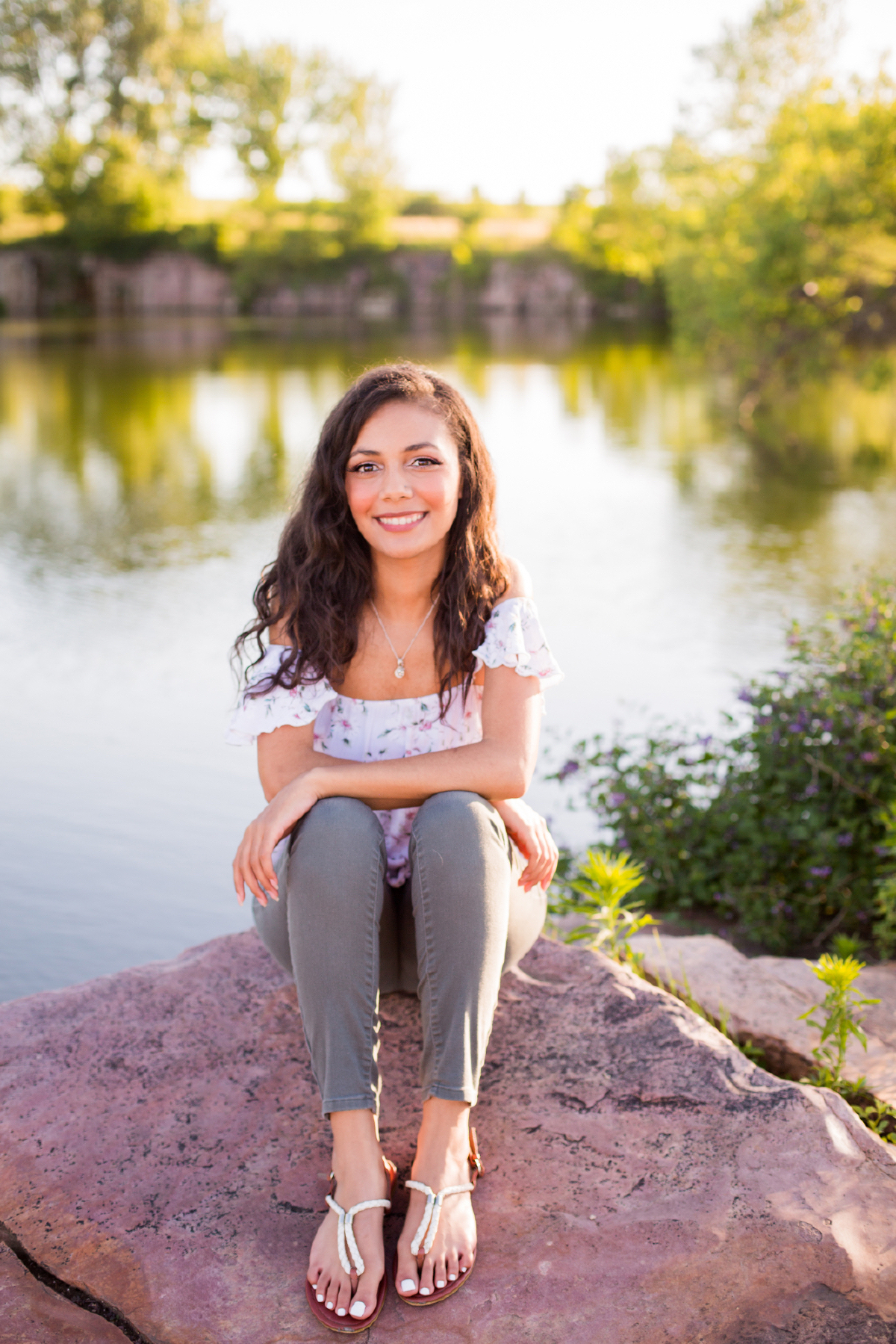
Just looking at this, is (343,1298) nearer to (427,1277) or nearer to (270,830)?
(427,1277)

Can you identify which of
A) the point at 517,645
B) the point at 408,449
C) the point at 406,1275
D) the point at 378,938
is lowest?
the point at 406,1275

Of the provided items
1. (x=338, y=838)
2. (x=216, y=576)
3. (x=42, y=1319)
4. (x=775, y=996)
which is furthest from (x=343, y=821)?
(x=216, y=576)

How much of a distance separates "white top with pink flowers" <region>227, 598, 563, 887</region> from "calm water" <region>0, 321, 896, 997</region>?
2.63 ft

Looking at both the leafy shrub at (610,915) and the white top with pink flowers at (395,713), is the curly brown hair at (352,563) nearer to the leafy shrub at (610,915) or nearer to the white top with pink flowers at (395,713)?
the white top with pink flowers at (395,713)

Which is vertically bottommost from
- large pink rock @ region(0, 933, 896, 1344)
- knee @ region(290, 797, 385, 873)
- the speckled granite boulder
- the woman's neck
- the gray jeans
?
the speckled granite boulder

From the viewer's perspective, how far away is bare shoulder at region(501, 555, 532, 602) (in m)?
2.30

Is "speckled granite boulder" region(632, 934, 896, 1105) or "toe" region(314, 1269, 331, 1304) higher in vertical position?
"toe" region(314, 1269, 331, 1304)

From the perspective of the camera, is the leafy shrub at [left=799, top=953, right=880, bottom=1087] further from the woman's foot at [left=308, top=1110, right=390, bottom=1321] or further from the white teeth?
the white teeth

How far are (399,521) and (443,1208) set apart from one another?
1165mm

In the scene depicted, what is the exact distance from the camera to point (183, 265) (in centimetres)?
4112

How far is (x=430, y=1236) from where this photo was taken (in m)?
1.70

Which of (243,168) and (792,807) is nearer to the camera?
(792,807)

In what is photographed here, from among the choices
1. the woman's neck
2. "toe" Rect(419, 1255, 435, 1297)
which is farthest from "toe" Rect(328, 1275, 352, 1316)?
the woman's neck

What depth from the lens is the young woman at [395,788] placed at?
179 cm
